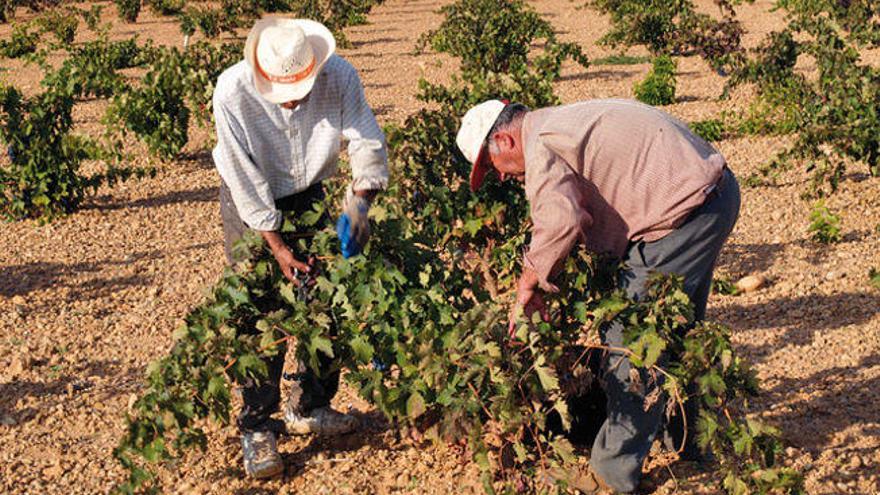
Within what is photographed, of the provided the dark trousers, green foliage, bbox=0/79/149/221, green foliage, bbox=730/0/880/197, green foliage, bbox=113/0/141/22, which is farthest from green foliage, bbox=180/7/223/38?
the dark trousers

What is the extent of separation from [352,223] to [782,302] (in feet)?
9.92

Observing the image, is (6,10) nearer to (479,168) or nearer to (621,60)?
(621,60)

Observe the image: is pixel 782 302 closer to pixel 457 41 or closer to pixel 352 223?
pixel 352 223

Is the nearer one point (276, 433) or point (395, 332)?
point (395, 332)

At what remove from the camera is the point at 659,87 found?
977 cm

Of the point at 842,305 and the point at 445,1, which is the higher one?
the point at 842,305

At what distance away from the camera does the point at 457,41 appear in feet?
35.1

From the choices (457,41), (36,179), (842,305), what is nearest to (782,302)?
(842,305)

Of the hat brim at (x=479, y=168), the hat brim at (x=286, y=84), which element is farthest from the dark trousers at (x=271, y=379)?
the hat brim at (x=479, y=168)

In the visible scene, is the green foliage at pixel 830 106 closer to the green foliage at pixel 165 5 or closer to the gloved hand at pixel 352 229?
the gloved hand at pixel 352 229

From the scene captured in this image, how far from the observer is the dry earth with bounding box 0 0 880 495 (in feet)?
12.6

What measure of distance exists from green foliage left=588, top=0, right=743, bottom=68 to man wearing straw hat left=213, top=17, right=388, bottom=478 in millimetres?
7284

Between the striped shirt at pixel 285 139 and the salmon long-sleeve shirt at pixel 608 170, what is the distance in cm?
71

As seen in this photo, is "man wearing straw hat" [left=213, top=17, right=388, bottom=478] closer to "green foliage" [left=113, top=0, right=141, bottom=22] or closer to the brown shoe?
the brown shoe
